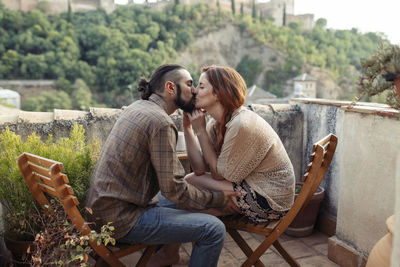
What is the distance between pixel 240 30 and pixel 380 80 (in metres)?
62.3

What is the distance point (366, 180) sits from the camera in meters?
Result: 2.07

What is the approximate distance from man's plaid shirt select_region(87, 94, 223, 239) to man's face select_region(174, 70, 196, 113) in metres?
0.24

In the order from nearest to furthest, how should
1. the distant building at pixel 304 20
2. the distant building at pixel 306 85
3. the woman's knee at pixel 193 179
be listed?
the woman's knee at pixel 193 179, the distant building at pixel 306 85, the distant building at pixel 304 20

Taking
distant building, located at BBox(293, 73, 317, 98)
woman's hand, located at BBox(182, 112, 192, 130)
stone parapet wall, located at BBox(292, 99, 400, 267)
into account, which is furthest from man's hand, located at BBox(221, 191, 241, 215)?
distant building, located at BBox(293, 73, 317, 98)

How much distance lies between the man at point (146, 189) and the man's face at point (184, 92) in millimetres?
221

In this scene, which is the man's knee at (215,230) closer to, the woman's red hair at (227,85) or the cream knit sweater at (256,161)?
the cream knit sweater at (256,161)

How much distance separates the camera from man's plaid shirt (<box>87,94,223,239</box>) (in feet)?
4.94

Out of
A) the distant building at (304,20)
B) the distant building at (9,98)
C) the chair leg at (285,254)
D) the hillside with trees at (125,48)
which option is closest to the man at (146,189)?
the chair leg at (285,254)

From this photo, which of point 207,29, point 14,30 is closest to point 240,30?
point 207,29

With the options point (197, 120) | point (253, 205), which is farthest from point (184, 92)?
point (253, 205)

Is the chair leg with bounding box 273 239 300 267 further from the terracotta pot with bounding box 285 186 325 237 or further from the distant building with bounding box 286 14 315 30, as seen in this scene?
the distant building with bounding box 286 14 315 30

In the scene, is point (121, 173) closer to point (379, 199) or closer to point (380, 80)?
point (380, 80)

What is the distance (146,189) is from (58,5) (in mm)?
60849

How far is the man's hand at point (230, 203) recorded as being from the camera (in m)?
1.76
